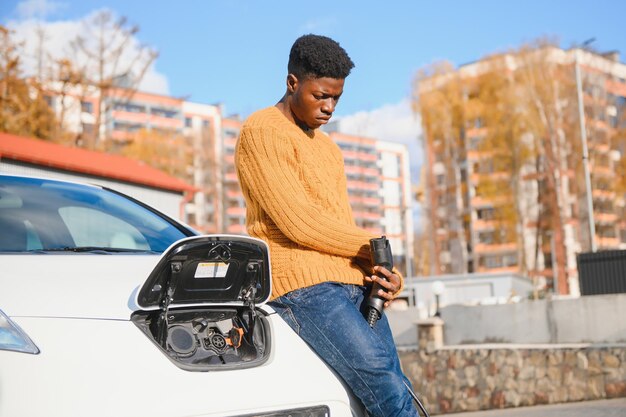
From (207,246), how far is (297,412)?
0.52 m

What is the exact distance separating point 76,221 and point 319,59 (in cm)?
128

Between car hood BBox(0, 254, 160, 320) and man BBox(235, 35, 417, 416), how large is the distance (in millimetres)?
416

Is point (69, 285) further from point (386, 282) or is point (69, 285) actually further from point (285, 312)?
point (386, 282)

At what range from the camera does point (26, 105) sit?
34.5 metres

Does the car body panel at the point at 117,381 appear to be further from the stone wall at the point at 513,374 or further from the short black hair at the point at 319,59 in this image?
the stone wall at the point at 513,374

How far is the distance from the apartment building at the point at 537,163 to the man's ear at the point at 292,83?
138ft

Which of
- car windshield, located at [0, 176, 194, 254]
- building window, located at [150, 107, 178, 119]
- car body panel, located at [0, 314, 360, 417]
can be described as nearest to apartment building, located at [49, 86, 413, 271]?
building window, located at [150, 107, 178, 119]

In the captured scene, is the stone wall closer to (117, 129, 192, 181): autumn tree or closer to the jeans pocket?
the jeans pocket

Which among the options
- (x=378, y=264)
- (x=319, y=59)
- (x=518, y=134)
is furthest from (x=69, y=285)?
(x=518, y=134)

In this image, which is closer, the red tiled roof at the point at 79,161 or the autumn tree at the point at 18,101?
the red tiled roof at the point at 79,161

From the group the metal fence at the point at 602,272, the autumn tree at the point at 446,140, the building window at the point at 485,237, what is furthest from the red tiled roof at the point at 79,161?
the building window at the point at 485,237

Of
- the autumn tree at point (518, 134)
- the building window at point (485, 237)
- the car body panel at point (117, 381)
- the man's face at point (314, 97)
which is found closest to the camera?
the car body panel at point (117, 381)

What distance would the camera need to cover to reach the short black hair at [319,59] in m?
2.49

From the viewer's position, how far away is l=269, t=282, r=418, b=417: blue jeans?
2281 millimetres
